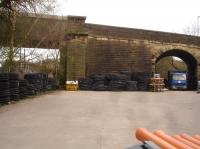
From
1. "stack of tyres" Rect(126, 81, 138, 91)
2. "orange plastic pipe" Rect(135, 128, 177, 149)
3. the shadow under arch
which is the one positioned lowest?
A: "stack of tyres" Rect(126, 81, 138, 91)

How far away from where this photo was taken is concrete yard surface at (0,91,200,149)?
8.41 m

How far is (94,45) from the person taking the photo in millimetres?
30531

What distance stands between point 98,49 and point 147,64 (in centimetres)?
423

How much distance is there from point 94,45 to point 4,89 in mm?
15342

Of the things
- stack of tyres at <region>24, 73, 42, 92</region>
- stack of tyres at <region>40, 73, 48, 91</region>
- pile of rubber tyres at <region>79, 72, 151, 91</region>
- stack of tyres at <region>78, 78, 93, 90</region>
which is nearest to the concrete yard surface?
stack of tyres at <region>24, 73, 42, 92</region>

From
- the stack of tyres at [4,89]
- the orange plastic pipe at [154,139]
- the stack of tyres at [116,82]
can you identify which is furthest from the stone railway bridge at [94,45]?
the orange plastic pipe at [154,139]

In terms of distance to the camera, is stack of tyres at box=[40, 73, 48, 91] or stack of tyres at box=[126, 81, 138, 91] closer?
stack of tyres at box=[40, 73, 48, 91]

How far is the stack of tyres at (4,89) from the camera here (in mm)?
15797

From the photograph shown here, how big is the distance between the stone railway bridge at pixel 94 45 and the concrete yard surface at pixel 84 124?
44.1 ft

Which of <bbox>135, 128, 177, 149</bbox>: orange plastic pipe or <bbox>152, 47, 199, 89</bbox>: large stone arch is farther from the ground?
<bbox>152, 47, 199, 89</bbox>: large stone arch

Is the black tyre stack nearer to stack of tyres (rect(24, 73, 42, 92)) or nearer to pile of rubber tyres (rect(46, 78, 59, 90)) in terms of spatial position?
pile of rubber tyres (rect(46, 78, 59, 90))

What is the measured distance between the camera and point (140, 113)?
13.6 meters

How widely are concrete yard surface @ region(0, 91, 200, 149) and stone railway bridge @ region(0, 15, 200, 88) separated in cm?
1343

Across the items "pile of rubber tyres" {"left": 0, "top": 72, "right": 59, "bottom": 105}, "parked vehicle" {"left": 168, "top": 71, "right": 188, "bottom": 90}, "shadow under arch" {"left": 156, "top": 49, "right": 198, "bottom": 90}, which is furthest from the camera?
"shadow under arch" {"left": 156, "top": 49, "right": 198, "bottom": 90}
